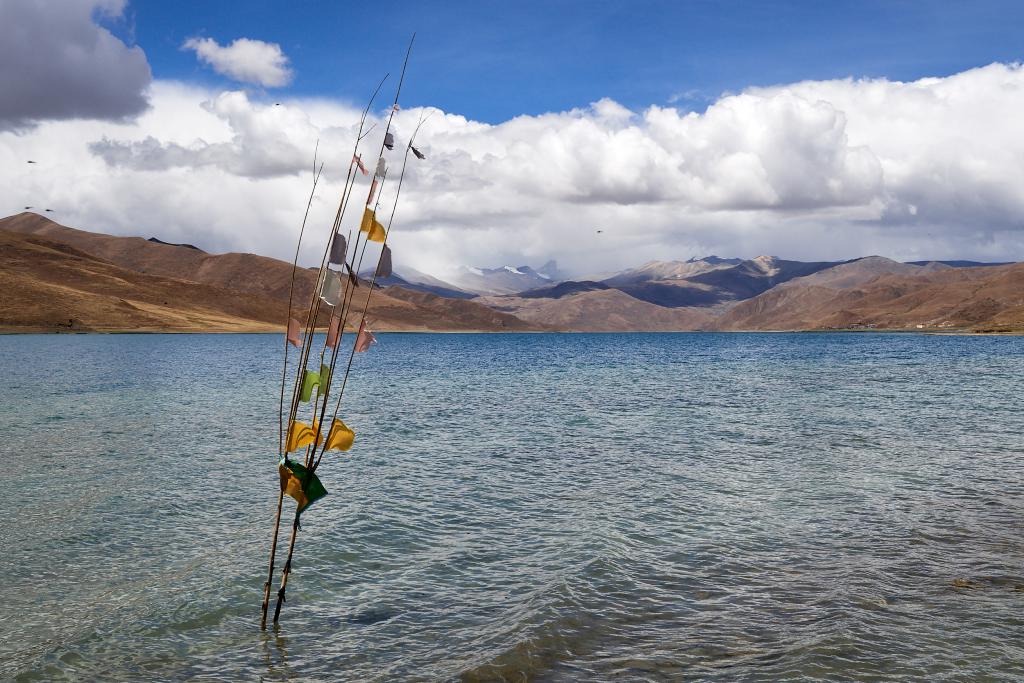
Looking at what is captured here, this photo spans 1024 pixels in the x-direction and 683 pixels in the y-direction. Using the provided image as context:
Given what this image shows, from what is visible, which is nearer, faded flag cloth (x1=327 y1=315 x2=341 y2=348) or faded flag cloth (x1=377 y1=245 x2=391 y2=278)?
faded flag cloth (x1=377 y1=245 x2=391 y2=278)

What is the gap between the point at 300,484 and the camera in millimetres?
9641

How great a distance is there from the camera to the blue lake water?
9477 millimetres

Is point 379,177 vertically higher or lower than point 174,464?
higher

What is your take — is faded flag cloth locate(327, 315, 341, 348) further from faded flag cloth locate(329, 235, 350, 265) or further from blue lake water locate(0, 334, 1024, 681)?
blue lake water locate(0, 334, 1024, 681)

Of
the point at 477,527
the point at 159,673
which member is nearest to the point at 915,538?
the point at 477,527

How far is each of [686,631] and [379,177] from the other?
24.3 ft

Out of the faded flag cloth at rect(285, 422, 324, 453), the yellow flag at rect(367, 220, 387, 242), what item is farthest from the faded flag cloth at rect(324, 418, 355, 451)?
the yellow flag at rect(367, 220, 387, 242)

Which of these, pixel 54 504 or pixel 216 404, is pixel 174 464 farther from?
pixel 216 404

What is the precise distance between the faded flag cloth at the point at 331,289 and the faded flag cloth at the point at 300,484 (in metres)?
2.58

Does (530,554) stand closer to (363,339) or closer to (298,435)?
(298,435)

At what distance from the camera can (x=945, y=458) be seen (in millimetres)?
23422

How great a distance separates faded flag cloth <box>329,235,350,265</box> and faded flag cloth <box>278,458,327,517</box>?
9.20 ft

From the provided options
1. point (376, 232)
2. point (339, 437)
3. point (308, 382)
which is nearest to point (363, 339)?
point (308, 382)

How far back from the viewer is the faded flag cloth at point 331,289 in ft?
26.4
